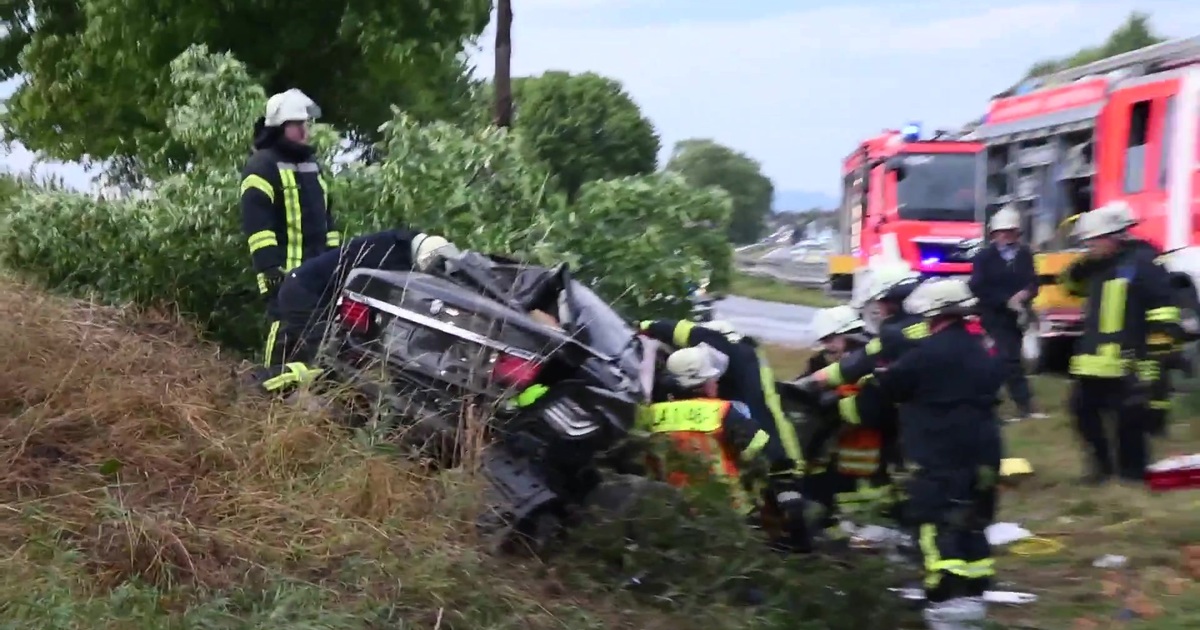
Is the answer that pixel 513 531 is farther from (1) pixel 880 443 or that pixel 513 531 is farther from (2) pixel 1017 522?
(2) pixel 1017 522

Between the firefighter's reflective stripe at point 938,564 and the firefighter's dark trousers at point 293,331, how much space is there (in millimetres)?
2678

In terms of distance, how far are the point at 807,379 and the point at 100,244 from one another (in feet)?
13.5

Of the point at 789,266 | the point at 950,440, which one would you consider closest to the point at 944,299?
the point at 950,440

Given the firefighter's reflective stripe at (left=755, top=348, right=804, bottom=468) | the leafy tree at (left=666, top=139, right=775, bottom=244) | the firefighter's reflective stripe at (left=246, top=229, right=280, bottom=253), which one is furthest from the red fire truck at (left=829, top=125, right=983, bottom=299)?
the leafy tree at (left=666, top=139, right=775, bottom=244)

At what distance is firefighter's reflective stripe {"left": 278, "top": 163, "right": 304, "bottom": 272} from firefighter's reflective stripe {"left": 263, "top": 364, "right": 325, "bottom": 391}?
3.57 ft

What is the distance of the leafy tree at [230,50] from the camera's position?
11.3m

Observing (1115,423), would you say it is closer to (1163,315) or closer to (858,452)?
(1163,315)

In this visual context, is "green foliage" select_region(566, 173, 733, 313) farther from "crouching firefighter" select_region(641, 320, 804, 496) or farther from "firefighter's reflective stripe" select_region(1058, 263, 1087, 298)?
"firefighter's reflective stripe" select_region(1058, 263, 1087, 298)

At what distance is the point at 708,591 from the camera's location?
16.7ft

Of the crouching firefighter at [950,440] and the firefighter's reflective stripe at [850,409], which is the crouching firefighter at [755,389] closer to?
the firefighter's reflective stripe at [850,409]

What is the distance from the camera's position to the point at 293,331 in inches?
246

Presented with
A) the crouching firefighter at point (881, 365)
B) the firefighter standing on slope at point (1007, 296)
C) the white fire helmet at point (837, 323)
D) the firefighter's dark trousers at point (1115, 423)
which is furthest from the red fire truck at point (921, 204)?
the crouching firefighter at point (881, 365)

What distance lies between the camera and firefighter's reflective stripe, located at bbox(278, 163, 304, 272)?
273 inches

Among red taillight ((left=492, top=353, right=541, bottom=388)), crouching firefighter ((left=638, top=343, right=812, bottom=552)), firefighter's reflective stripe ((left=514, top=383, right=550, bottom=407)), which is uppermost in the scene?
red taillight ((left=492, top=353, right=541, bottom=388))
